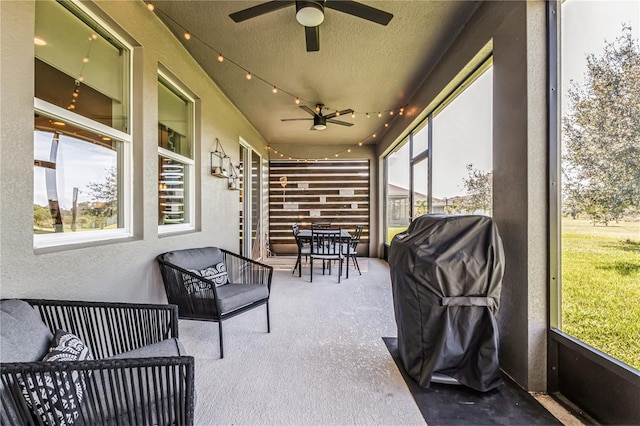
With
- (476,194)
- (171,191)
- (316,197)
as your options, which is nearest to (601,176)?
(476,194)

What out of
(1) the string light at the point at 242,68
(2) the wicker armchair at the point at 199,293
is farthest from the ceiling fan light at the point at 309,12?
(2) the wicker armchair at the point at 199,293

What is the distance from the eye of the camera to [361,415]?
1.53 meters

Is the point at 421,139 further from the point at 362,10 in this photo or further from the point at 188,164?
the point at 188,164

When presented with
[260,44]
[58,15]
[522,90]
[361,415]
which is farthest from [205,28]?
[361,415]

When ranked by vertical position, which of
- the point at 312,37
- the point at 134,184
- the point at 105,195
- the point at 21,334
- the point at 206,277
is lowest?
the point at 206,277

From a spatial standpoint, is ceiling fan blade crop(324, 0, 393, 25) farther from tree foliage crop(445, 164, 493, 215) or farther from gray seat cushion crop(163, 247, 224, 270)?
gray seat cushion crop(163, 247, 224, 270)

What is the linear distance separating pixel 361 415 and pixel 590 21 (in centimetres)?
259

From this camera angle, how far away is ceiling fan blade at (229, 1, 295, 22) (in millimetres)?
1918

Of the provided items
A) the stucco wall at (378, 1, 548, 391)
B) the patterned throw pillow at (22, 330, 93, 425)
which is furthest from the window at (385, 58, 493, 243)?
the patterned throw pillow at (22, 330, 93, 425)

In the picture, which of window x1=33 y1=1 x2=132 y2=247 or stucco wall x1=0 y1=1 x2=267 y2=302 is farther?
window x1=33 y1=1 x2=132 y2=247

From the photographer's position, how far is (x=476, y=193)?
8.73 feet

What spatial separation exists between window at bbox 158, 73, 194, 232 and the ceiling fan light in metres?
1.59

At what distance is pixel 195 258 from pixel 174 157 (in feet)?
3.66

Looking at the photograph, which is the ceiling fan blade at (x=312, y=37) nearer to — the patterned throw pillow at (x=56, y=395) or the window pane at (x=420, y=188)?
the window pane at (x=420, y=188)
